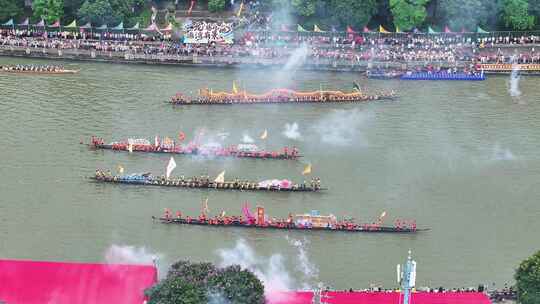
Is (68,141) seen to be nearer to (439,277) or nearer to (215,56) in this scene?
(215,56)

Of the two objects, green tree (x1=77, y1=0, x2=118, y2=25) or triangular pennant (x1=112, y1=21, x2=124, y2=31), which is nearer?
green tree (x1=77, y1=0, x2=118, y2=25)

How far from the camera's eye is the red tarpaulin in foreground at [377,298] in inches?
1702

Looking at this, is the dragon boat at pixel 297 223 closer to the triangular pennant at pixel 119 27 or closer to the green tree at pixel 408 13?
the green tree at pixel 408 13

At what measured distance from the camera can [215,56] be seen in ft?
282

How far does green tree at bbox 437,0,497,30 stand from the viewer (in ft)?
286

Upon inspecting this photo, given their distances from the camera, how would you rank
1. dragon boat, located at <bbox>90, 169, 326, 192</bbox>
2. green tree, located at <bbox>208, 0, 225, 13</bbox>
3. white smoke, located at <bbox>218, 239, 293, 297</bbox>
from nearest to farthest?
white smoke, located at <bbox>218, 239, 293, 297</bbox> < dragon boat, located at <bbox>90, 169, 326, 192</bbox> < green tree, located at <bbox>208, 0, 225, 13</bbox>

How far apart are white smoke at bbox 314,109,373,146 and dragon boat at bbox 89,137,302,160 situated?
12.3ft

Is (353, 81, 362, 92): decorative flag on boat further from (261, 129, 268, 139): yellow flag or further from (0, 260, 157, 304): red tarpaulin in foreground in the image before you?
(0, 260, 157, 304): red tarpaulin in foreground

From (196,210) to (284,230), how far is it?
5.81m

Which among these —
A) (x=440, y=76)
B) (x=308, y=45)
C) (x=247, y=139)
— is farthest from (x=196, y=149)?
(x=440, y=76)

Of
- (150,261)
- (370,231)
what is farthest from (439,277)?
(150,261)

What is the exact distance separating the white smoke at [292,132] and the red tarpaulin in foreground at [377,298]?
24846 mm

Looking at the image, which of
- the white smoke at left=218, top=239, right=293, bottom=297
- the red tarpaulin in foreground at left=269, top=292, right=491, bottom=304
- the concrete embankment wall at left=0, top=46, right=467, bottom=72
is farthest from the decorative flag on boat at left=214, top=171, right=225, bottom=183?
the concrete embankment wall at left=0, top=46, right=467, bottom=72

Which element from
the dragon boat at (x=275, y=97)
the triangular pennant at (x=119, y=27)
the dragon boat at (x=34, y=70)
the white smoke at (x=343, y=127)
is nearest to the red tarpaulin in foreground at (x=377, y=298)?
the white smoke at (x=343, y=127)
